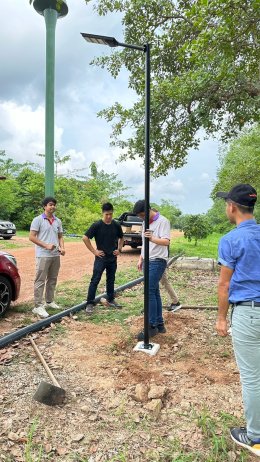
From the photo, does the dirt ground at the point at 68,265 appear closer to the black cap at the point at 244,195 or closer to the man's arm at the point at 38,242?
the man's arm at the point at 38,242

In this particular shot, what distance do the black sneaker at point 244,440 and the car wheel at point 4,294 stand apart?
4050 millimetres

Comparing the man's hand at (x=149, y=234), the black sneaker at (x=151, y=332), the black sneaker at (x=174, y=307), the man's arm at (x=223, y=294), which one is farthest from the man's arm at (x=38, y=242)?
the man's arm at (x=223, y=294)

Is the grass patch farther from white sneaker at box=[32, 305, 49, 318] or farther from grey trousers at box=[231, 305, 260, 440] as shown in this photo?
grey trousers at box=[231, 305, 260, 440]

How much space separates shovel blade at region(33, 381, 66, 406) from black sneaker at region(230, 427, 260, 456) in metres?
1.49

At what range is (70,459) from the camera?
2.80 meters

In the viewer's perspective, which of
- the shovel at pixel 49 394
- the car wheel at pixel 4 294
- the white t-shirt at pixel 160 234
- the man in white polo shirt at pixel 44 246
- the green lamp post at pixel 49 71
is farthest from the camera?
the green lamp post at pixel 49 71

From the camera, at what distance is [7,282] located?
6.12 metres

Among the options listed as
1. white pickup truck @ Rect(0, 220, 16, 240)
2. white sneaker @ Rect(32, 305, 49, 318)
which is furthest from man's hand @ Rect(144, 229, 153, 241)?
white pickup truck @ Rect(0, 220, 16, 240)

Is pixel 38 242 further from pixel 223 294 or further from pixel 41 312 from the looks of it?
pixel 223 294

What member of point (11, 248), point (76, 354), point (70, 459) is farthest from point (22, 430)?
point (11, 248)

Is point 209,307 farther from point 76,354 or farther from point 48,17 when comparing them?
point 48,17

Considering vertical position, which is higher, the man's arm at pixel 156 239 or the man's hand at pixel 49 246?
the man's arm at pixel 156 239

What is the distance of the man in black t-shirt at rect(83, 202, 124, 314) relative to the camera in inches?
259

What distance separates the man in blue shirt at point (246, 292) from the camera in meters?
2.77
